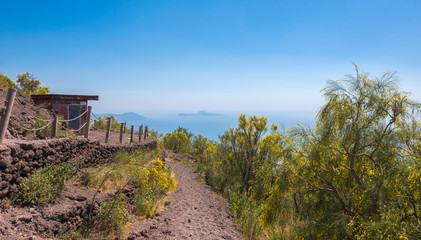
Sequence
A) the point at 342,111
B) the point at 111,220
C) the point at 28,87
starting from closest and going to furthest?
the point at 342,111
the point at 111,220
the point at 28,87

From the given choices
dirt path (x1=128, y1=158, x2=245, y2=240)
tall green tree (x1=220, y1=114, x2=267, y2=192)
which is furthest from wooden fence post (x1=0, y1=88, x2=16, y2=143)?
tall green tree (x1=220, y1=114, x2=267, y2=192)

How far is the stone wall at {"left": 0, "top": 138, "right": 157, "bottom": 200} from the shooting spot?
17.8ft

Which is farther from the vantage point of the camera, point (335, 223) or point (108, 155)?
point (108, 155)

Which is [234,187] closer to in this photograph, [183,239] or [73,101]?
[183,239]

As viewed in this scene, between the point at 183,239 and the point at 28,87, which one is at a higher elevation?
the point at 28,87

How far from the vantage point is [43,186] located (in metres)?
6.11

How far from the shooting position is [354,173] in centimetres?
564

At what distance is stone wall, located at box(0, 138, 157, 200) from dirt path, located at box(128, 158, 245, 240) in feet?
10.0

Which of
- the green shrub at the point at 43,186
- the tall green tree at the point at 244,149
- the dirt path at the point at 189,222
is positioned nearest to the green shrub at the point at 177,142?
the tall green tree at the point at 244,149

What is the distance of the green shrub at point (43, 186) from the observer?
225 inches

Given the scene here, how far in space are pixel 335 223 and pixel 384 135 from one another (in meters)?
2.19

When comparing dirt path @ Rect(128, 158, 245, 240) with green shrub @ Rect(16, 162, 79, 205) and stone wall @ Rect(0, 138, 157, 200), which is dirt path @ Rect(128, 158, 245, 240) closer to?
green shrub @ Rect(16, 162, 79, 205)

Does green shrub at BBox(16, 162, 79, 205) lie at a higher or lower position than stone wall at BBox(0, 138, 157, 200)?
lower

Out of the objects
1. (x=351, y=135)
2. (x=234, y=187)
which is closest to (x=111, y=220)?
(x=351, y=135)
